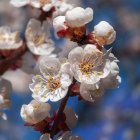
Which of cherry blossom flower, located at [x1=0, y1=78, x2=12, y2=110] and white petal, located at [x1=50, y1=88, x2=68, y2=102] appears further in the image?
cherry blossom flower, located at [x1=0, y1=78, x2=12, y2=110]

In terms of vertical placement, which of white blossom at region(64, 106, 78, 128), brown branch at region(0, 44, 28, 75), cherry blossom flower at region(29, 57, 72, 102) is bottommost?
brown branch at region(0, 44, 28, 75)

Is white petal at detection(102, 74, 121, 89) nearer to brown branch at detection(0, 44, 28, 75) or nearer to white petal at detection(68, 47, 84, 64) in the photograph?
white petal at detection(68, 47, 84, 64)

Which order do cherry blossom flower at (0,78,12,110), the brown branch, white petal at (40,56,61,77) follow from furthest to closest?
1. the brown branch
2. cherry blossom flower at (0,78,12,110)
3. white petal at (40,56,61,77)

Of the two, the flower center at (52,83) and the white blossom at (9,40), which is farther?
the white blossom at (9,40)

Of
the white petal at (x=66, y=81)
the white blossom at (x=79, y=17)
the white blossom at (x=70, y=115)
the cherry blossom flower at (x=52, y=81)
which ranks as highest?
the white blossom at (x=79, y=17)

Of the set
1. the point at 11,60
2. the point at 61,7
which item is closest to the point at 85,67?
the point at 61,7

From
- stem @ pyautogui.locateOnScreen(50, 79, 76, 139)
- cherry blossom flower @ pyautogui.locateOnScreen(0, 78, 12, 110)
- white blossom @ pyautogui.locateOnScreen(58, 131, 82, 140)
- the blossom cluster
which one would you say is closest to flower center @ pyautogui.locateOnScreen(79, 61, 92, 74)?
the blossom cluster

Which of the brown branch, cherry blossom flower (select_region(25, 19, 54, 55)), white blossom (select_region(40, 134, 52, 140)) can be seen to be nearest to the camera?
white blossom (select_region(40, 134, 52, 140))

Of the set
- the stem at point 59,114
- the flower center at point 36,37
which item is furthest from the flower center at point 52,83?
the flower center at point 36,37

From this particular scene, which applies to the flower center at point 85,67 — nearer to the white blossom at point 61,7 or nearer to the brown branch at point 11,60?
the white blossom at point 61,7
